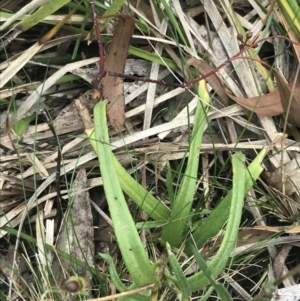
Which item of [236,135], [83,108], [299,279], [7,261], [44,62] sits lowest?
[299,279]

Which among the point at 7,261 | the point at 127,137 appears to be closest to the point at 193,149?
the point at 127,137

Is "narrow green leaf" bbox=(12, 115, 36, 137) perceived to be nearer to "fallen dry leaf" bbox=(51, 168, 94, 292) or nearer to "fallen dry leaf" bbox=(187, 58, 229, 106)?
"fallen dry leaf" bbox=(51, 168, 94, 292)

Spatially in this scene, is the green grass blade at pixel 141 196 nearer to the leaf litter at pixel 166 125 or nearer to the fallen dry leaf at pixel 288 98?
the leaf litter at pixel 166 125

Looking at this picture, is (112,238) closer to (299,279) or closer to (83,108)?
(83,108)

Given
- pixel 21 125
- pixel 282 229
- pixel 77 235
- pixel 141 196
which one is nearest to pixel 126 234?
pixel 141 196

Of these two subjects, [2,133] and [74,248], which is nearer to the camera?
[74,248]

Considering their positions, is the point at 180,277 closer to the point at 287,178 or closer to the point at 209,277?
the point at 209,277
